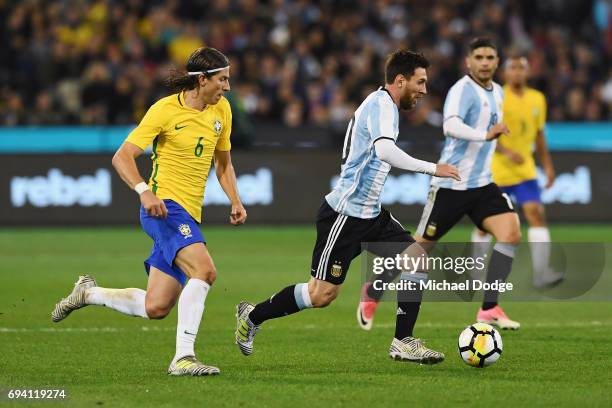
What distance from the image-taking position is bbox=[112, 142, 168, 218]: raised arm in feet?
25.1

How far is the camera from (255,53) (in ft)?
75.6

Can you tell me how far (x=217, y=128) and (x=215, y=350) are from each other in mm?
1755

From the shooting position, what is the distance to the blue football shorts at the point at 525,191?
12031 mm

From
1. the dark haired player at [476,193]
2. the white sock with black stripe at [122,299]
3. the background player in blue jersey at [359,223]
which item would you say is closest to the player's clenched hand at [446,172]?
the background player in blue jersey at [359,223]

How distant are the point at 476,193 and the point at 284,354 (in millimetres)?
2351

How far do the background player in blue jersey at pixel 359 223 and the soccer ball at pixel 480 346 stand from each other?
0.22 metres

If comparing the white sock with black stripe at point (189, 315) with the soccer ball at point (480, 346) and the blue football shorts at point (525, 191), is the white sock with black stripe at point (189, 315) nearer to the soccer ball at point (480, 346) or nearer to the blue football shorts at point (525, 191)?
the soccer ball at point (480, 346)

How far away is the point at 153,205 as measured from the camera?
25.1ft

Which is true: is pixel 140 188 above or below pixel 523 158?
above

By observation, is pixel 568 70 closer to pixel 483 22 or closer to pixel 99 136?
pixel 483 22

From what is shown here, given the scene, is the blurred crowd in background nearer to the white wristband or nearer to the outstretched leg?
the outstretched leg

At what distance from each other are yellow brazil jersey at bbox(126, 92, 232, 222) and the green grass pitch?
1159mm

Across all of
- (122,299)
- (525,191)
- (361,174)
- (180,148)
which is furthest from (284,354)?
(525,191)

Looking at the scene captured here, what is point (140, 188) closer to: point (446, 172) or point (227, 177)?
point (227, 177)
